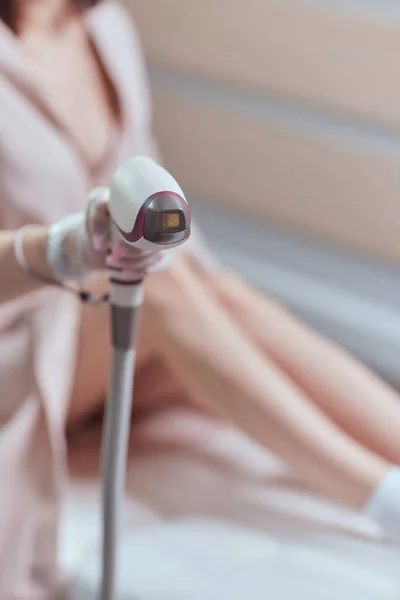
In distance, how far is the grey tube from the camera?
570 mm

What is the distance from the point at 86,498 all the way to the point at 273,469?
20cm

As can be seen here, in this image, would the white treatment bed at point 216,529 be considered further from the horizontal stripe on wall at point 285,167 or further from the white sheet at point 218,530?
the horizontal stripe on wall at point 285,167

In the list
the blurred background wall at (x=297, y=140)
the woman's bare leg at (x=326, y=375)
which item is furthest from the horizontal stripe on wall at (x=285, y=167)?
the woman's bare leg at (x=326, y=375)

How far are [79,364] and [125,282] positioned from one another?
24 cm

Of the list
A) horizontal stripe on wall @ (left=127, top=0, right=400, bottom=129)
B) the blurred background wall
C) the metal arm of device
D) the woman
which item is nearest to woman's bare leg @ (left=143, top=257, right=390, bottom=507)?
the woman

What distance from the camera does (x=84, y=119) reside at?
806 millimetres

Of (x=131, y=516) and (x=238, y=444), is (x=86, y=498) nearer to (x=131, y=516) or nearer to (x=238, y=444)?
(x=131, y=516)

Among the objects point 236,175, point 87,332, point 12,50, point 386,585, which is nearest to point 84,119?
point 12,50

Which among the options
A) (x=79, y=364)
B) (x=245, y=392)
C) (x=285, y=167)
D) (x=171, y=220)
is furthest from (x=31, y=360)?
(x=285, y=167)

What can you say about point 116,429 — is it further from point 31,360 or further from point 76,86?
point 76,86

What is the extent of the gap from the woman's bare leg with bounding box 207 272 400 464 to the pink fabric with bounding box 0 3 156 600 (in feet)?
0.66

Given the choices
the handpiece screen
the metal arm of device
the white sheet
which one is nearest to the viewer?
the handpiece screen

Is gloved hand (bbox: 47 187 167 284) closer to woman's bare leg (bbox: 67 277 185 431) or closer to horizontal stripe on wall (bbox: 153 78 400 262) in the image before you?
woman's bare leg (bbox: 67 277 185 431)

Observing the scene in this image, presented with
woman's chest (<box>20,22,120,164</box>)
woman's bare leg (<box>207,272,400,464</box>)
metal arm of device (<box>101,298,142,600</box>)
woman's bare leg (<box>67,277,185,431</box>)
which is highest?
woman's chest (<box>20,22,120,164</box>)
